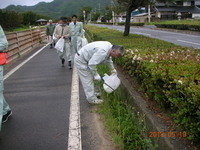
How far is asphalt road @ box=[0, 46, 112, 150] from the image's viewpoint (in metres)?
3.24

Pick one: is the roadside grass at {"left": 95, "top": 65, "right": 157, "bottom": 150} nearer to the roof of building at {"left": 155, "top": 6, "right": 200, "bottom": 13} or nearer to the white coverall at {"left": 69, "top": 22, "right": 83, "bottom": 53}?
the white coverall at {"left": 69, "top": 22, "right": 83, "bottom": 53}

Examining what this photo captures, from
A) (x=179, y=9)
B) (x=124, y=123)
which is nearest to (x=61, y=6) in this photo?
(x=179, y=9)

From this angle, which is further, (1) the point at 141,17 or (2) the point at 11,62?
(1) the point at 141,17

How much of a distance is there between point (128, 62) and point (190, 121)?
2.85 metres

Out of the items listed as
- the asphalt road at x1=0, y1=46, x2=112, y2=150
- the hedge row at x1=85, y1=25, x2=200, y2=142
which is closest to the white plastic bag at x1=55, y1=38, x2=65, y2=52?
the asphalt road at x1=0, y1=46, x2=112, y2=150

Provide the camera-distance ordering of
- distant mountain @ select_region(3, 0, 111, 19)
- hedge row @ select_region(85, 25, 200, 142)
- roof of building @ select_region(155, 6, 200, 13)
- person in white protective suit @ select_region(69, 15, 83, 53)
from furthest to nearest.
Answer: distant mountain @ select_region(3, 0, 111, 19), roof of building @ select_region(155, 6, 200, 13), person in white protective suit @ select_region(69, 15, 83, 53), hedge row @ select_region(85, 25, 200, 142)

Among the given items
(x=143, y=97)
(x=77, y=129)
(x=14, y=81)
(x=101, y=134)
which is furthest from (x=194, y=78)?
(x=14, y=81)

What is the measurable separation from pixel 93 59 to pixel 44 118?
52.5 inches

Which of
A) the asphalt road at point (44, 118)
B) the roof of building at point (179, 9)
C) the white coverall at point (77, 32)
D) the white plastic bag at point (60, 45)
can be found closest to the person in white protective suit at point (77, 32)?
the white coverall at point (77, 32)

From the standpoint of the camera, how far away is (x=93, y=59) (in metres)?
3.98

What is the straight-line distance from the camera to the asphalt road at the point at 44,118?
324 centimetres

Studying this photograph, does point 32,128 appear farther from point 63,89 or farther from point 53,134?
point 63,89

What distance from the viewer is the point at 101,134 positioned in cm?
343

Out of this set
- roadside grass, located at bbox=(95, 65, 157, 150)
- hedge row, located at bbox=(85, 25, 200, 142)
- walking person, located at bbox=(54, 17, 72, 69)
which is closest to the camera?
hedge row, located at bbox=(85, 25, 200, 142)
